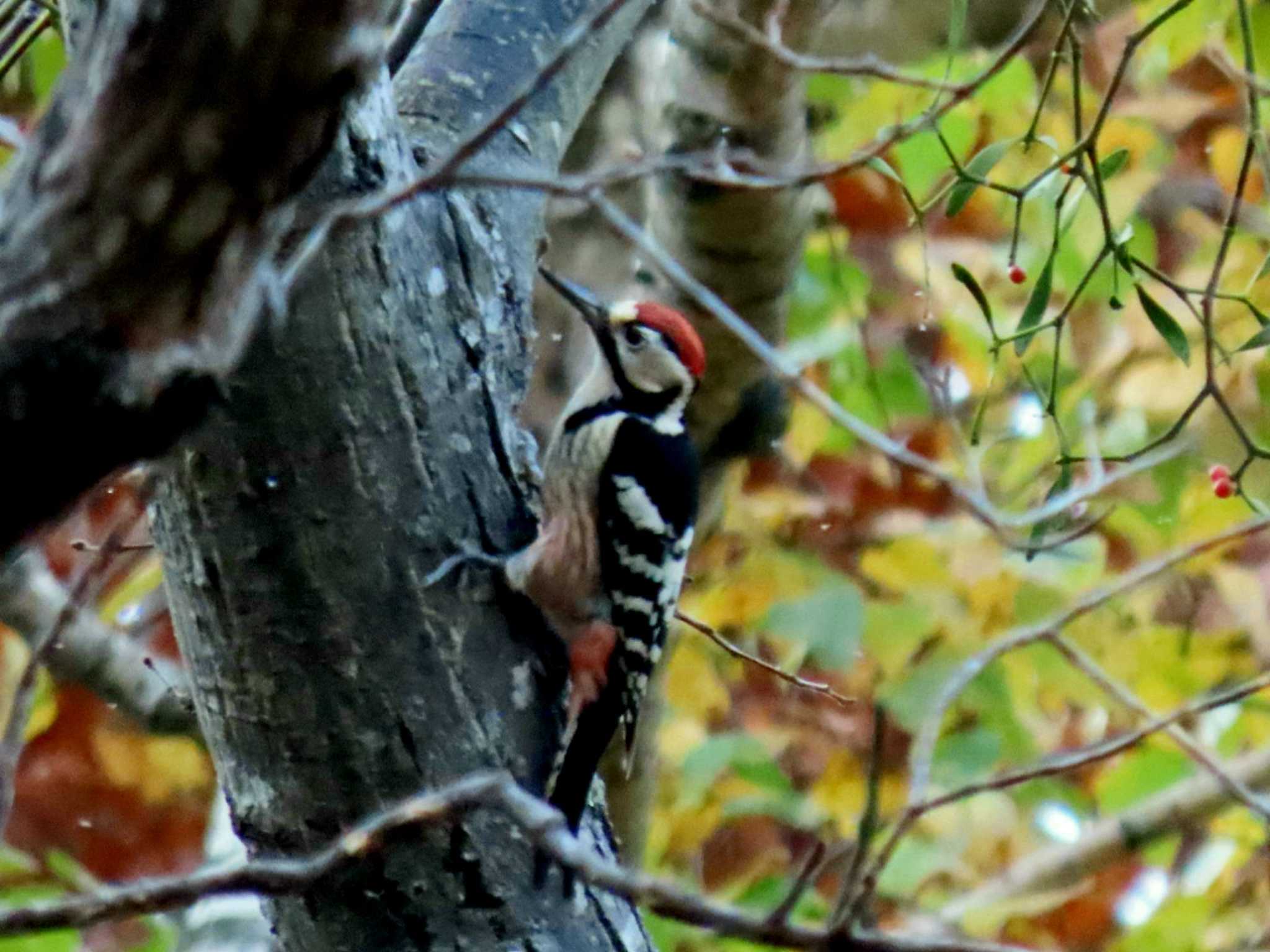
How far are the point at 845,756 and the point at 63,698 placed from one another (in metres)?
2.32

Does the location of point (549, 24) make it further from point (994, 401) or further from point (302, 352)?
point (994, 401)

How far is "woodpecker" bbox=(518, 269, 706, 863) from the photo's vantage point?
2.19m

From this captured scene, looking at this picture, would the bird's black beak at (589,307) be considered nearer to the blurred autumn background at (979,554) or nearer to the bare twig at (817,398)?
the blurred autumn background at (979,554)

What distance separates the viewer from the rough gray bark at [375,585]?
1.68 meters

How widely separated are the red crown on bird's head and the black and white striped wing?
13cm

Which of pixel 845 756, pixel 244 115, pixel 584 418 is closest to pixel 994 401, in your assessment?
pixel 845 756

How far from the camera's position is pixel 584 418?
9.59 feet

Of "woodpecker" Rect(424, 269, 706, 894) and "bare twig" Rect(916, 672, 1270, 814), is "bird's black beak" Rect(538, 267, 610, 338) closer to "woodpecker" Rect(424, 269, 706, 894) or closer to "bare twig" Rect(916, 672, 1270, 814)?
"woodpecker" Rect(424, 269, 706, 894)

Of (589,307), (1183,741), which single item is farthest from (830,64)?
(589,307)

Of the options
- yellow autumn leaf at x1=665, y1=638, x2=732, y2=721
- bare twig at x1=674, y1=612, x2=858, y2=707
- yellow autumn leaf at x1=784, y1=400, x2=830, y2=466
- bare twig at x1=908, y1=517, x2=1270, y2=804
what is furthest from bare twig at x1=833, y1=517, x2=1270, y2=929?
yellow autumn leaf at x1=665, y1=638, x2=732, y2=721

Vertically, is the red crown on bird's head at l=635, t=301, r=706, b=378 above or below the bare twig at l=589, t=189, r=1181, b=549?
below

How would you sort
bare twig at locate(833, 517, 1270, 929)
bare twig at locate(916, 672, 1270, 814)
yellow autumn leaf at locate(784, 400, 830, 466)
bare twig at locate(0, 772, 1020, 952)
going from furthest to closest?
yellow autumn leaf at locate(784, 400, 830, 466)
bare twig at locate(916, 672, 1270, 814)
bare twig at locate(833, 517, 1270, 929)
bare twig at locate(0, 772, 1020, 952)

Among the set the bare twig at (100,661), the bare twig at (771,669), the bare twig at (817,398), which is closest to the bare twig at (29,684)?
the bare twig at (817,398)

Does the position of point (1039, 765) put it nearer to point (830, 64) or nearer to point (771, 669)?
point (830, 64)
